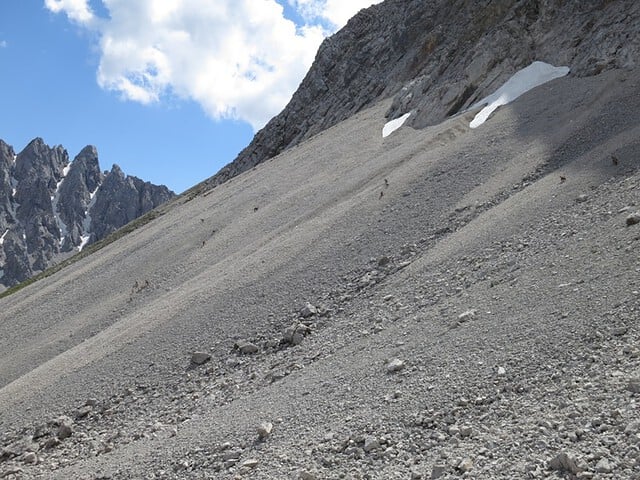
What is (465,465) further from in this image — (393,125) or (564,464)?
(393,125)

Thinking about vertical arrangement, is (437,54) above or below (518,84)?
above

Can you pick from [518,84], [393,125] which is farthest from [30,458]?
[393,125]

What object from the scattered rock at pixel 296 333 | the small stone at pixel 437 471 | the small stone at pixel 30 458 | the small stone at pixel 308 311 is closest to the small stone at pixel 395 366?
the small stone at pixel 437 471

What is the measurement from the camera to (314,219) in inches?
911

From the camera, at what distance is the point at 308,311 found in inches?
612

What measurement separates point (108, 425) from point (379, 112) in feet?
Answer: 105

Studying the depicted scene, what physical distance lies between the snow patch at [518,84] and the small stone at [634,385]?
21.1 m

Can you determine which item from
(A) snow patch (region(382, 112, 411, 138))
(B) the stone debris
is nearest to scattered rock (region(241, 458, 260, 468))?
(B) the stone debris

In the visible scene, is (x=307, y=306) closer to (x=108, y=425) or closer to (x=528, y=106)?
(x=108, y=425)

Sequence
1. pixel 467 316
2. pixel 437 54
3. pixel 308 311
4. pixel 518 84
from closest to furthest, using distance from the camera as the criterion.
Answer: pixel 467 316 < pixel 308 311 < pixel 518 84 < pixel 437 54

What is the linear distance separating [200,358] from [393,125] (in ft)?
79.1

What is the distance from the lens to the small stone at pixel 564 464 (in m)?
6.82

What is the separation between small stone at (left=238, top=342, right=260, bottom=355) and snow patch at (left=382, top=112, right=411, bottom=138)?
71.9ft

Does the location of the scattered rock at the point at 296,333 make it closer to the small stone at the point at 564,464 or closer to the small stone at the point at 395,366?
the small stone at the point at 395,366
